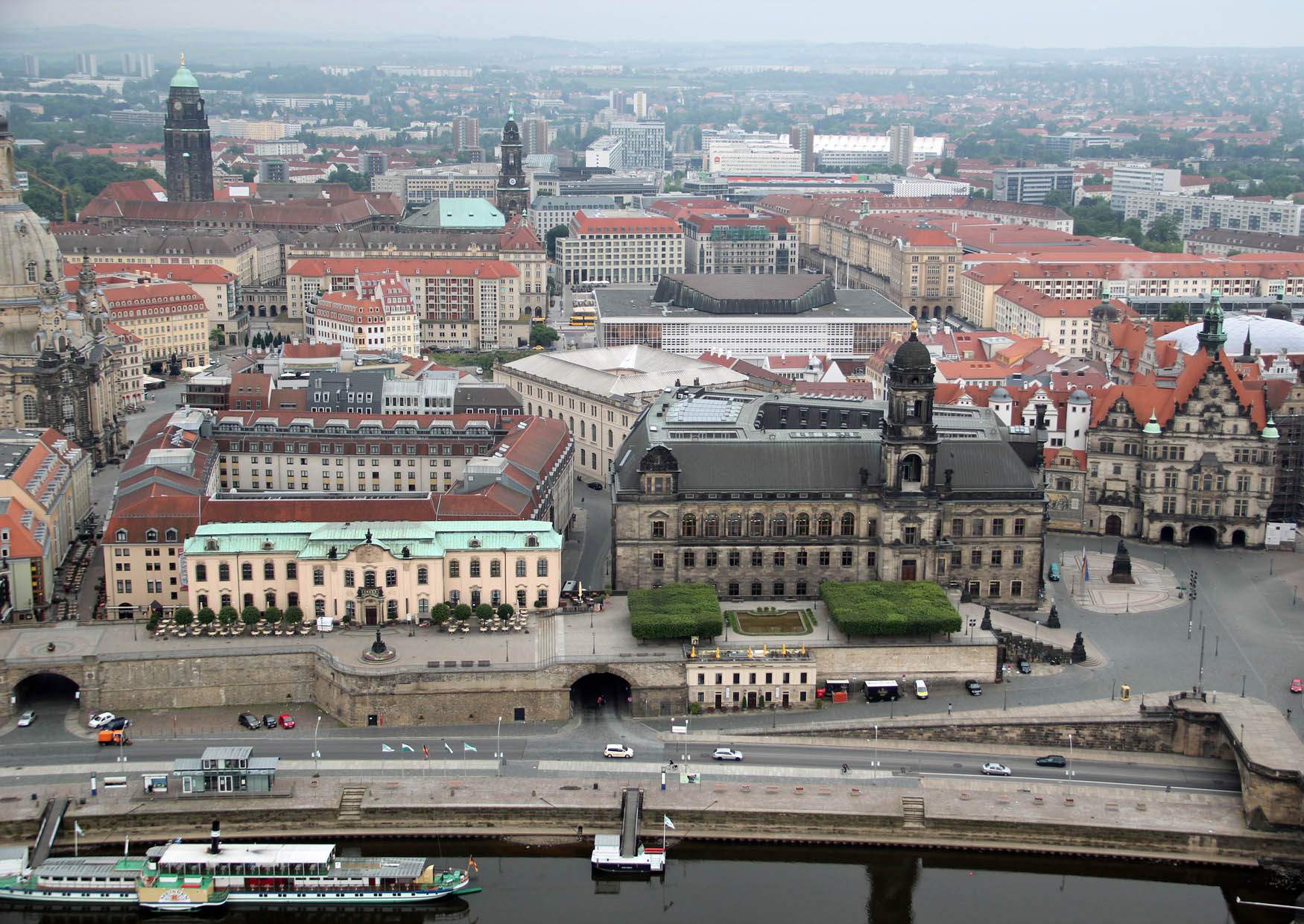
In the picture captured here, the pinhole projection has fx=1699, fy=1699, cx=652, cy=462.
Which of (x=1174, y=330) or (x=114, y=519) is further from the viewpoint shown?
(x=1174, y=330)

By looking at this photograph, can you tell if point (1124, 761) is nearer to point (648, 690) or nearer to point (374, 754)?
point (648, 690)

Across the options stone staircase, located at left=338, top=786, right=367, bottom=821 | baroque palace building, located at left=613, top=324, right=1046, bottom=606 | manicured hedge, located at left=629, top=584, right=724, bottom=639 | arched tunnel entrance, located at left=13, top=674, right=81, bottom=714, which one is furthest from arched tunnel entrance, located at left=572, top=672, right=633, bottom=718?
arched tunnel entrance, located at left=13, top=674, right=81, bottom=714

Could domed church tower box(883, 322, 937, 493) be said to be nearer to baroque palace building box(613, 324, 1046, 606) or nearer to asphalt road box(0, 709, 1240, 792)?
baroque palace building box(613, 324, 1046, 606)

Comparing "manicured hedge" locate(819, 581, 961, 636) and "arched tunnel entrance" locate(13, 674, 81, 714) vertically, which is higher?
"manicured hedge" locate(819, 581, 961, 636)

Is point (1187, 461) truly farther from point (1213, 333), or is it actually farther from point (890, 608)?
point (890, 608)

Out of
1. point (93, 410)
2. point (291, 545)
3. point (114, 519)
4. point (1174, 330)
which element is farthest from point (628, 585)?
point (1174, 330)

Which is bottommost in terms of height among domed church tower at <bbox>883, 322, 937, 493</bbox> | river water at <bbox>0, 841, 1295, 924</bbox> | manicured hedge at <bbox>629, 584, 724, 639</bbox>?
river water at <bbox>0, 841, 1295, 924</bbox>

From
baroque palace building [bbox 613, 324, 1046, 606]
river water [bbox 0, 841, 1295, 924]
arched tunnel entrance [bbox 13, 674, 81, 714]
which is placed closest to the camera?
river water [bbox 0, 841, 1295, 924]
